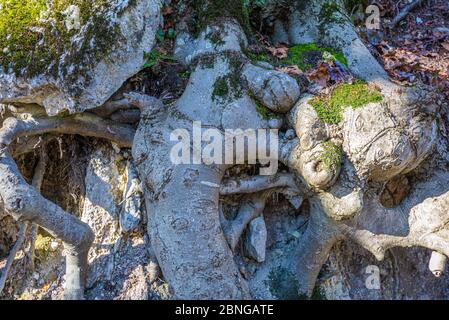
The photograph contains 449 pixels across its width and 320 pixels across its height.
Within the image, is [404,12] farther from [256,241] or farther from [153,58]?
[256,241]

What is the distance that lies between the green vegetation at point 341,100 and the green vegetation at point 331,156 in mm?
198

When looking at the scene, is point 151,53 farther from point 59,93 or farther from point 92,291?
point 92,291

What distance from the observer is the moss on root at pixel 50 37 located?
335 cm

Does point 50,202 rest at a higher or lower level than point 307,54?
lower

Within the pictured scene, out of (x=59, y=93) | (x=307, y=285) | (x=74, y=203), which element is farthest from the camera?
(x=74, y=203)

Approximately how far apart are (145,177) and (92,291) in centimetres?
98

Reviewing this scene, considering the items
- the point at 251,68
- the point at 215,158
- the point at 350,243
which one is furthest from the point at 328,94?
the point at 350,243

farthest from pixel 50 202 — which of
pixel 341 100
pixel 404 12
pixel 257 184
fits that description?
pixel 404 12

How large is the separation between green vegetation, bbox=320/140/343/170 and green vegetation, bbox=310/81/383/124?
20 centimetres

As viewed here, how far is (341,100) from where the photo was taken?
11.2ft

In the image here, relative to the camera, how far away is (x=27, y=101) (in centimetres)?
349

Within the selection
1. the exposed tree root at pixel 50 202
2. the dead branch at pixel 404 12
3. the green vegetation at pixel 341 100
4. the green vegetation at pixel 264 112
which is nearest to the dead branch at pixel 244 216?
the green vegetation at pixel 264 112

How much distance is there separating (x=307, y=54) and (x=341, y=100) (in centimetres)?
90

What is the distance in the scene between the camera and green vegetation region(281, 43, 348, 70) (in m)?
3.99
